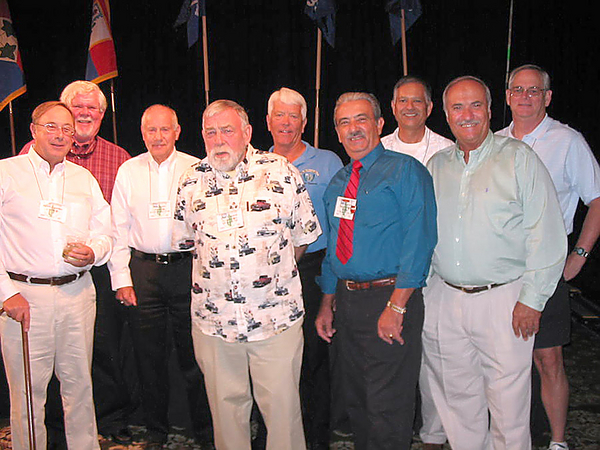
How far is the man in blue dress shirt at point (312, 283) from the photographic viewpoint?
2676mm

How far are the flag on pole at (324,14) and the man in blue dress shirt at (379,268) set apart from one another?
2503 mm

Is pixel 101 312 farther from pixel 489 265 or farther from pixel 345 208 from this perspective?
pixel 489 265

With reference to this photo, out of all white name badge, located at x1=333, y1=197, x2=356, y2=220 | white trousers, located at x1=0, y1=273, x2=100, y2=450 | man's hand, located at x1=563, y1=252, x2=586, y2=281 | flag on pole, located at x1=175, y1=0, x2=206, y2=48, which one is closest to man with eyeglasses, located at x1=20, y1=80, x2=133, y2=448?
white trousers, located at x1=0, y1=273, x2=100, y2=450

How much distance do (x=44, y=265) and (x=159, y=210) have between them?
61 cm

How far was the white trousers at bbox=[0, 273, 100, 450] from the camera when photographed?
2.30m

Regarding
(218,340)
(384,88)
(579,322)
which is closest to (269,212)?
(218,340)

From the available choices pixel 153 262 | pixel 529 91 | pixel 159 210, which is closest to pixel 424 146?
pixel 529 91

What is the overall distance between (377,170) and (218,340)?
103 cm

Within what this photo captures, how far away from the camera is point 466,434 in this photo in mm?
2318

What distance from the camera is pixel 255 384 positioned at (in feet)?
7.48

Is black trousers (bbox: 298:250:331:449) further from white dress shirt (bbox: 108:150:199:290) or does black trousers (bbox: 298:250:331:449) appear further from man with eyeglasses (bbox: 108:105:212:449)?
white dress shirt (bbox: 108:150:199:290)

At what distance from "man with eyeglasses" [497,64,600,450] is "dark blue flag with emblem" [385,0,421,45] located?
6.74 feet

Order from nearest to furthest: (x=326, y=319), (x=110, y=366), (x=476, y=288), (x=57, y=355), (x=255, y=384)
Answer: (x=476, y=288), (x=255, y=384), (x=57, y=355), (x=326, y=319), (x=110, y=366)

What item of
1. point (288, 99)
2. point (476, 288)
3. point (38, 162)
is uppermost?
point (288, 99)
